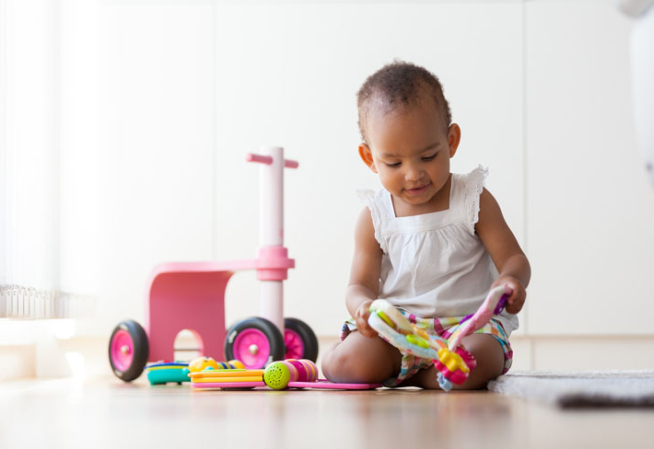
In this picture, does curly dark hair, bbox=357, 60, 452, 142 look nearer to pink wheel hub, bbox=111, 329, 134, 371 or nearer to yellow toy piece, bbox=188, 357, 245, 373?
yellow toy piece, bbox=188, 357, 245, 373

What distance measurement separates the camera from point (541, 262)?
2258 mm

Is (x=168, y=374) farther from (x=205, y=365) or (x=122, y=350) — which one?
(x=122, y=350)

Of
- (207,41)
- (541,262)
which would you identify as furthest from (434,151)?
(207,41)

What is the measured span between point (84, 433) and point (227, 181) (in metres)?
1.65

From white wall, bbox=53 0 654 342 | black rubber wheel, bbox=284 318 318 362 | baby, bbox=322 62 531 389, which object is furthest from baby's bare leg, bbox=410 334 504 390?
white wall, bbox=53 0 654 342

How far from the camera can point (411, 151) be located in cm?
125

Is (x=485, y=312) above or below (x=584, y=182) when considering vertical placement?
below

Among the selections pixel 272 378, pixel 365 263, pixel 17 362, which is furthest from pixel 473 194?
pixel 17 362

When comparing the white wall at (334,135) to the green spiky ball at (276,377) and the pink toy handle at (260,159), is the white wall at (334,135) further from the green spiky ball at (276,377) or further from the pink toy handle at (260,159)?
the green spiky ball at (276,377)

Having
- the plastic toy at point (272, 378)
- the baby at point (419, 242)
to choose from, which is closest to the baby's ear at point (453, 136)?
the baby at point (419, 242)

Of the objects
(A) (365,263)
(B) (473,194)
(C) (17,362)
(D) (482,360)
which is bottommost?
(C) (17,362)

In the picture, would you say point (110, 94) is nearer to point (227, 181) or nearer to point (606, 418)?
point (227, 181)

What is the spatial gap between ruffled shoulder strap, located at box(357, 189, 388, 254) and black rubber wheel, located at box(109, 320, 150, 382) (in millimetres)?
594

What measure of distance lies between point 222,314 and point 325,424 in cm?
123
